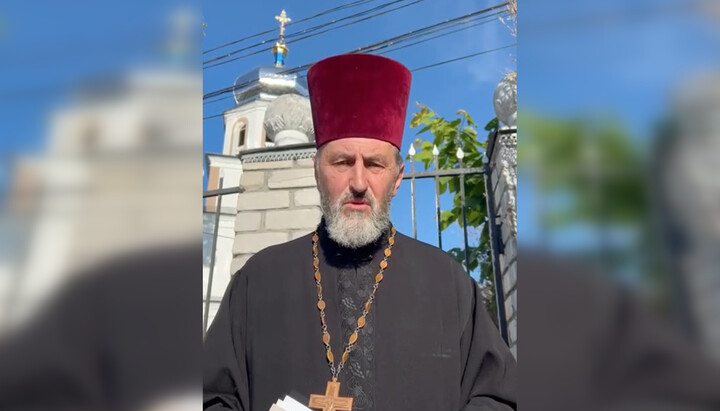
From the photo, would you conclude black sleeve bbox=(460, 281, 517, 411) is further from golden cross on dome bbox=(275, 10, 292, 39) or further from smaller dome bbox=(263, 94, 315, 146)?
golden cross on dome bbox=(275, 10, 292, 39)

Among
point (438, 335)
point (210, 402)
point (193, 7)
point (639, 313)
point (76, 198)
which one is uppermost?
point (193, 7)

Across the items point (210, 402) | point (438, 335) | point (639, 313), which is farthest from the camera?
point (438, 335)

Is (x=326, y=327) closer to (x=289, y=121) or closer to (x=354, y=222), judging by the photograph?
(x=354, y=222)

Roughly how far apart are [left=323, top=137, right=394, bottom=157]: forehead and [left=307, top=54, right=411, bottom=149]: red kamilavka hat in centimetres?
1

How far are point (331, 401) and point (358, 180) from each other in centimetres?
52

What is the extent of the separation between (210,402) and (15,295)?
47 cm

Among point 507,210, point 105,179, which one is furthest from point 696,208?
point 105,179

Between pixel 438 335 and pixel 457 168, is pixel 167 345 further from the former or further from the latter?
pixel 457 168

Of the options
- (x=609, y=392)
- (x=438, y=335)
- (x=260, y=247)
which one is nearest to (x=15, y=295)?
(x=260, y=247)

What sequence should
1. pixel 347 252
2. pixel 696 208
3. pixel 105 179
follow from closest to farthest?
pixel 696 208, pixel 105 179, pixel 347 252

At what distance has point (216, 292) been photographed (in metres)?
1.48

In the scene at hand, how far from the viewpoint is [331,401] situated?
50.8 inches

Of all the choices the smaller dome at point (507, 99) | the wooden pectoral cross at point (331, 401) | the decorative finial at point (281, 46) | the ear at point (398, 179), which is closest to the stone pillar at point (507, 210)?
the smaller dome at point (507, 99)

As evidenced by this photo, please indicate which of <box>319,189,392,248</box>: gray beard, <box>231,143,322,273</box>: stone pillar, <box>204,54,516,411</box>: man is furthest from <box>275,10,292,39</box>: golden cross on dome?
<box>319,189,392,248</box>: gray beard
